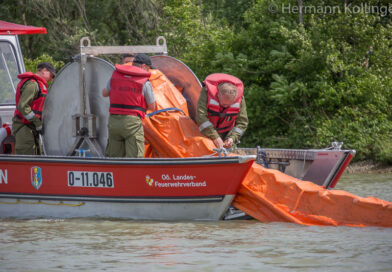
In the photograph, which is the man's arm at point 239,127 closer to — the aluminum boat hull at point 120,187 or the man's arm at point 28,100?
the aluminum boat hull at point 120,187

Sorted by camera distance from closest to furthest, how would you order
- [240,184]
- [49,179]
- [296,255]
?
[296,255] < [240,184] < [49,179]

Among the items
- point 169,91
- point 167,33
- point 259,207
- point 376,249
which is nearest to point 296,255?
point 376,249

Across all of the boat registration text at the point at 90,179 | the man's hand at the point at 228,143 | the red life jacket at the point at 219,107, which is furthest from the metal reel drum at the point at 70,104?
the man's hand at the point at 228,143

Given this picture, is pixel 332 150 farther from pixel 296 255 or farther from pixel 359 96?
pixel 359 96

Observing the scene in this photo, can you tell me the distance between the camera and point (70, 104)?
9406 millimetres

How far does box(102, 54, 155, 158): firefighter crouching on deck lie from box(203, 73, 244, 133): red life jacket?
79 centimetres

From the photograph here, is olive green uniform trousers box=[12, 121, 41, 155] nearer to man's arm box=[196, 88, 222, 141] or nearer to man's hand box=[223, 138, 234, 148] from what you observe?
man's arm box=[196, 88, 222, 141]

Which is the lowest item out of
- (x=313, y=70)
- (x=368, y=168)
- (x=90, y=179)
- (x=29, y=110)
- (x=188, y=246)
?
(x=368, y=168)

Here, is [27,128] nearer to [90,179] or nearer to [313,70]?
[90,179]

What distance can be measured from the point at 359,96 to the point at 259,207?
10.1m

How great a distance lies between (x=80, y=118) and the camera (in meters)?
9.30

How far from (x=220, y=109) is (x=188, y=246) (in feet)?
8.20

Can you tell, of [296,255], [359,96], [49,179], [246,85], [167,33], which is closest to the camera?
[296,255]

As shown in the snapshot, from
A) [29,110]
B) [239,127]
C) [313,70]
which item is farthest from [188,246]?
[313,70]
